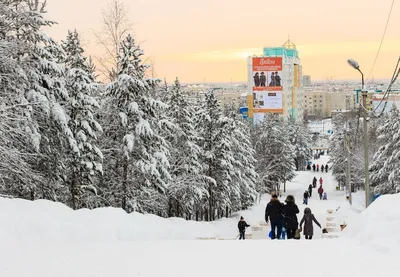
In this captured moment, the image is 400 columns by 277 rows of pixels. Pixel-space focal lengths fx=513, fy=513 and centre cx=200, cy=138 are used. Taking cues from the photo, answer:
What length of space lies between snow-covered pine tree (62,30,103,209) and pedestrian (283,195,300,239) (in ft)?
34.3

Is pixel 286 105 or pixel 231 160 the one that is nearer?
pixel 231 160

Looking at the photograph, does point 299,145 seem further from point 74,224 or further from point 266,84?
point 74,224

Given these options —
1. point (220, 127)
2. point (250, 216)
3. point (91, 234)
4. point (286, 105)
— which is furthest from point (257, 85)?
point (91, 234)

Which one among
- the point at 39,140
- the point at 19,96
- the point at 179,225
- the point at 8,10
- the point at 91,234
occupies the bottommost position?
the point at 179,225

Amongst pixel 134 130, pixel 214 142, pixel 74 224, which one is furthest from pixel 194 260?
pixel 214 142

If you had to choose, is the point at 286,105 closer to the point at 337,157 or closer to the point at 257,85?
the point at 257,85

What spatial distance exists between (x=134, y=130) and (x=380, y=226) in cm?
1470

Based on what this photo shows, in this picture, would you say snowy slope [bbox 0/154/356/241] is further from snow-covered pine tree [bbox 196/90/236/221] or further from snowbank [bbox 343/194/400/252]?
snow-covered pine tree [bbox 196/90/236/221]

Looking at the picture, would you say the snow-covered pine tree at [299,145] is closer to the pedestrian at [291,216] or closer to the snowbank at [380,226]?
the pedestrian at [291,216]

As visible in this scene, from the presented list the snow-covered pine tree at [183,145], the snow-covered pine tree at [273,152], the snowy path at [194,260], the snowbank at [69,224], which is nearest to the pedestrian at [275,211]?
the snowy path at [194,260]

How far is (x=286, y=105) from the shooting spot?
555 ft

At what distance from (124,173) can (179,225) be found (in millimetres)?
4183

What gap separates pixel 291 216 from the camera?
14.6 meters

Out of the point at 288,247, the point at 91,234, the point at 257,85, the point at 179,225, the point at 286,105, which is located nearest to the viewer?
the point at 288,247
